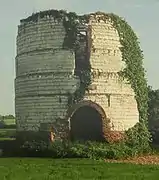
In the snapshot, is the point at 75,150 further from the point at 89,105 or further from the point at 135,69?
the point at 135,69

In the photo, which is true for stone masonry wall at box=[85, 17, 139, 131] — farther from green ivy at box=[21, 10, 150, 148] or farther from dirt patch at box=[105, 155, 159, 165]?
dirt patch at box=[105, 155, 159, 165]

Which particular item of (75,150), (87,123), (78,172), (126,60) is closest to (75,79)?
(87,123)

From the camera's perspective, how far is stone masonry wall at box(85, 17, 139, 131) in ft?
80.0

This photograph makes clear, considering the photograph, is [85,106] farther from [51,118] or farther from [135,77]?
[135,77]

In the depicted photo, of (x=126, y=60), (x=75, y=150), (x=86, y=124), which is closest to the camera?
(x=75, y=150)

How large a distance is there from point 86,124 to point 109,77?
8.62 ft

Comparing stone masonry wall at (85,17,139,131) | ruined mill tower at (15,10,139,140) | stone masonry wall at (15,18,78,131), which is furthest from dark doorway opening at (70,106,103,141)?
stone masonry wall at (15,18,78,131)

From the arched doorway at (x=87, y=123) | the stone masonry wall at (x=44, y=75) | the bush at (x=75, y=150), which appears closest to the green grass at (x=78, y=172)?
the bush at (x=75, y=150)

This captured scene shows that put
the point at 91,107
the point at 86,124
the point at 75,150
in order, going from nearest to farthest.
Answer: the point at 75,150 < the point at 91,107 < the point at 86,124

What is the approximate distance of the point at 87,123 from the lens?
981 inches

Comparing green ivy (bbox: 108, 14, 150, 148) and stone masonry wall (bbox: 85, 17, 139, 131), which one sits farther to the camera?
green ivy (bbox: 108, 14, 150, 148)

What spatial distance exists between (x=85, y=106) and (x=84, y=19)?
4350 millimetres

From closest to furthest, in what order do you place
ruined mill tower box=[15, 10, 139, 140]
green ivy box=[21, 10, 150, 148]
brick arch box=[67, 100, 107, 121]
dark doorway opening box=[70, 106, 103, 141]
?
brick arch box=[67, 100, 107, 121], ruined mill tower box=[15, 10, 139, 140], green ivy box=[21, 10, 150, 148], dark doorway opening box=[70, 106, 103, 141]

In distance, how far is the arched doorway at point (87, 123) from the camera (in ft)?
80.0
